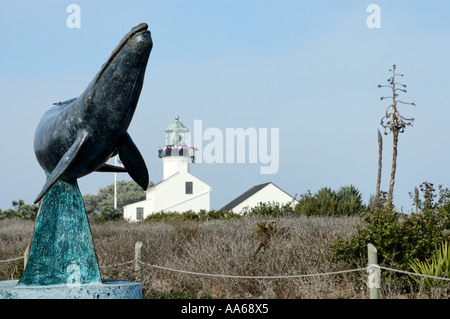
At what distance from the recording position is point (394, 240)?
9.90 metres

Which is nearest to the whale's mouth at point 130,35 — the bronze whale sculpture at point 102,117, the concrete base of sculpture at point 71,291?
the bronze whale sculpture at point 102,117

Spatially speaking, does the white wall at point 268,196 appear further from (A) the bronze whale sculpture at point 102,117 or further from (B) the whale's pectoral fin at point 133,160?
(A) the bronze whale sculpture at point 102,117

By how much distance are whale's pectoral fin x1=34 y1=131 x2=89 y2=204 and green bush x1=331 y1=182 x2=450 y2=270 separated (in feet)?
20.0

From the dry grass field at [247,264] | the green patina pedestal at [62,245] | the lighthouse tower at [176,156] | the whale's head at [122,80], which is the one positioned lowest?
the dry grass field at [247,264]

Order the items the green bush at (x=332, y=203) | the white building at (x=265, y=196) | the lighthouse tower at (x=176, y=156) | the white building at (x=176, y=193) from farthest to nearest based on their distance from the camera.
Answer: the lighthouse tower at (x=176, y=156) < the white building at (x=176, y=193) < the white building at (x=265, y=196) < the green bush at (x=332, y=203)

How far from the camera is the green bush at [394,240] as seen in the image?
9891 mm

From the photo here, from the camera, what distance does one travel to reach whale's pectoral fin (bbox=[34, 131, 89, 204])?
5.13m

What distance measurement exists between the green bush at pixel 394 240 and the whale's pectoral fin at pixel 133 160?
202 inches

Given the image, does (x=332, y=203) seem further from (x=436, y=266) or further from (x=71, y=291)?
(x=71, y=291)

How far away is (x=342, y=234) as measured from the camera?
11102 mm

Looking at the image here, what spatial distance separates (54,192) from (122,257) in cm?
745

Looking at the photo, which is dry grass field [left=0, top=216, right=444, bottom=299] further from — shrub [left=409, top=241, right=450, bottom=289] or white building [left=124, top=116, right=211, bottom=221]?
white building [left=124, top=116, right=211, bottom=221]

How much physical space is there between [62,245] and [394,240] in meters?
6.31
